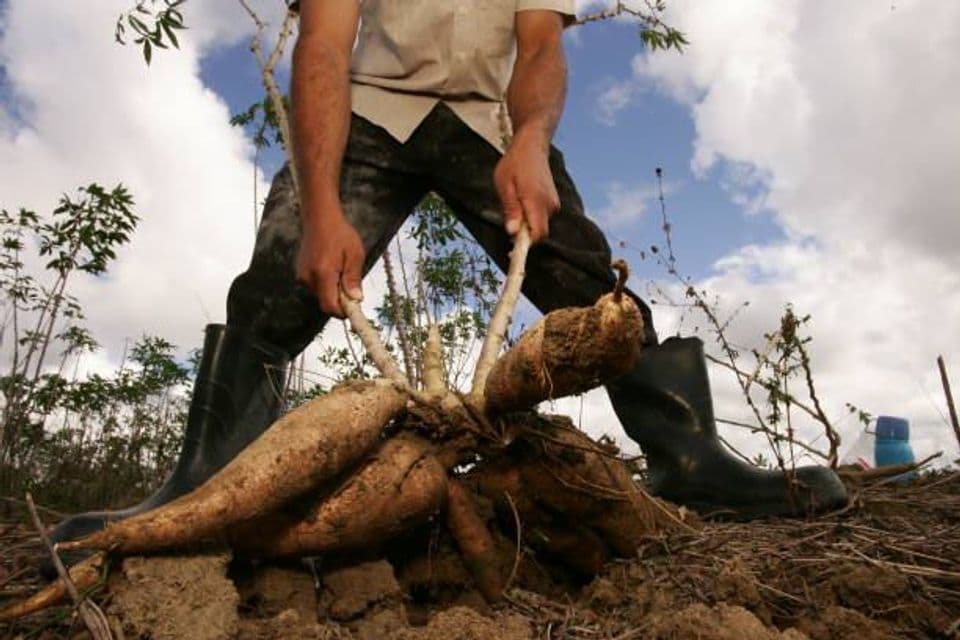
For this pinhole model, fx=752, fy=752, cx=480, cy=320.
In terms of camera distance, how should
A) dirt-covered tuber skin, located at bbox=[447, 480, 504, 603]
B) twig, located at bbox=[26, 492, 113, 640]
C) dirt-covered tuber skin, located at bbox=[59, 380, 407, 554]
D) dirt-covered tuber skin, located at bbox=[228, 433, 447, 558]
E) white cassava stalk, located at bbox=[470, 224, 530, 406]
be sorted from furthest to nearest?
white cassava stalk, located at bbox=[470, 224, 530, 406] < dirt-covered tuber skin, located at bbox=[447, 480, 504, 603] < dirt-covered tuber skin, located at bbox=[228, 433, 447, 558] < dirt-covered tuber skin, located at bbox=[59, 380, 407, 554] < twig, located at bbox=[26, 492, 113, 640]

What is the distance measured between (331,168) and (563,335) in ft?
2.97

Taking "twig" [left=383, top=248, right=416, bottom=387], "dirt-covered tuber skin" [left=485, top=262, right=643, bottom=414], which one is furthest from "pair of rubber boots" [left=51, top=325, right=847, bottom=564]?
"twig" [left=383, top=248, right=416, bottom=387]

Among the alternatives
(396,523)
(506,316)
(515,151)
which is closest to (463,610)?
(396,523)

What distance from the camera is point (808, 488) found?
2.10 meters

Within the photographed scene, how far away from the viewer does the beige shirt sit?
231 centimetres

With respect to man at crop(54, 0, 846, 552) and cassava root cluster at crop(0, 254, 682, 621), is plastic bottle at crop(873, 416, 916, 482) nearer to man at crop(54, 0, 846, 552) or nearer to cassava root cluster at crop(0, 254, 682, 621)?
man at crop(54, 0, 846, 552)

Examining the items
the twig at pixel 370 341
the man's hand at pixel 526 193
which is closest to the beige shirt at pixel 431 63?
the man's hand at pixel 526 193

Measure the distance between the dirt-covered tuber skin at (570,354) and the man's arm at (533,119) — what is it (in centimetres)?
52

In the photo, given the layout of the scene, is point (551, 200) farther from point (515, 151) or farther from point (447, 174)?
point (447, 174)

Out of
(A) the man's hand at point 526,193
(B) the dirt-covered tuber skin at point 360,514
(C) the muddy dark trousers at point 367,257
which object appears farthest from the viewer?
(C) the muddy dark trousers at point 367,257

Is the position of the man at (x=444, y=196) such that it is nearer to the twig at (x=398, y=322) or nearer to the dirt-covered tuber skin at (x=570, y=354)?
the dirt-covered tuber skin at (x=570, y=354)

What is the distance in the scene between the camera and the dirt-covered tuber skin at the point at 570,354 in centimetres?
123

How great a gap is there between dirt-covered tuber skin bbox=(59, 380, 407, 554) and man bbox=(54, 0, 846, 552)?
2.16ft

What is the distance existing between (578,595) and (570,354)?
0.65m
